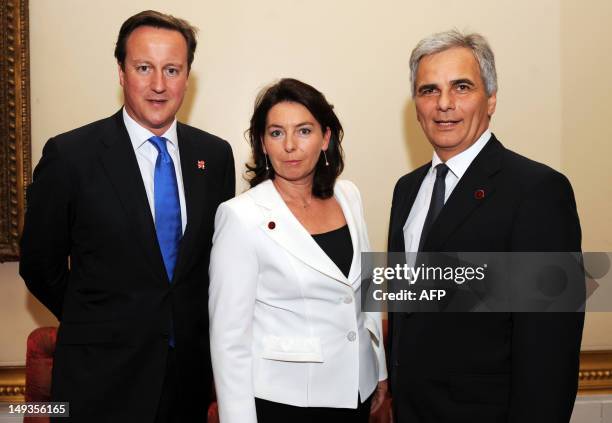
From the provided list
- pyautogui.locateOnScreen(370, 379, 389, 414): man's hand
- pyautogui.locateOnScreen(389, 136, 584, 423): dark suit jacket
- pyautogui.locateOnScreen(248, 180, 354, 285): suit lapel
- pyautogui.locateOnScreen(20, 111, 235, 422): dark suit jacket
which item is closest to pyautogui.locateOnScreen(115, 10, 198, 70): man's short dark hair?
pyautogui.locateOnScreen(20, 111, 235, 422): dark suit jacket

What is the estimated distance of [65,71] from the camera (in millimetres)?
3113

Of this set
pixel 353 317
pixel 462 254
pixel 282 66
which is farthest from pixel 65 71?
pixel 462 254

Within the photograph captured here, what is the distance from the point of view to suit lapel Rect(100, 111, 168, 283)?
208 cm

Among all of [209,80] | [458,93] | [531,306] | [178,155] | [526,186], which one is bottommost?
[531,306]

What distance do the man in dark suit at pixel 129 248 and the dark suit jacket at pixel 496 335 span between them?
0.78 metres

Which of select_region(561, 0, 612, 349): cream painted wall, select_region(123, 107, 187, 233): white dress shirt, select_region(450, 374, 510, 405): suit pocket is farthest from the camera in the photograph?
select_region(561, 0, 612, 349): cream painted wall

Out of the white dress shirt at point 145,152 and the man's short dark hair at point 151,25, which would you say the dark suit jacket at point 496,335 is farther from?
the man's short dark hair at point 151,25

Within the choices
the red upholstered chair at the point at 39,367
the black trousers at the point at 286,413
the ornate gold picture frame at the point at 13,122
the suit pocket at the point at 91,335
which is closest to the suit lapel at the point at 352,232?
the black trousers at the point at 286,413

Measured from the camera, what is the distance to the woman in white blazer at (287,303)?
1963mm

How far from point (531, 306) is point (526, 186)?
1.09ft

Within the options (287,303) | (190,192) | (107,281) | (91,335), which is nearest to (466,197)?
(287,303)

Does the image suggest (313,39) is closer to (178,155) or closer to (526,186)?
(178,155)

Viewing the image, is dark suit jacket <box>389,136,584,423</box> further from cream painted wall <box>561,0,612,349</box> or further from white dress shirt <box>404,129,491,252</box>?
cream painted wall <box>561,0,612,349</box>

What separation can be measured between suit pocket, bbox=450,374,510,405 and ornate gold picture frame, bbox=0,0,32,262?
227cm
